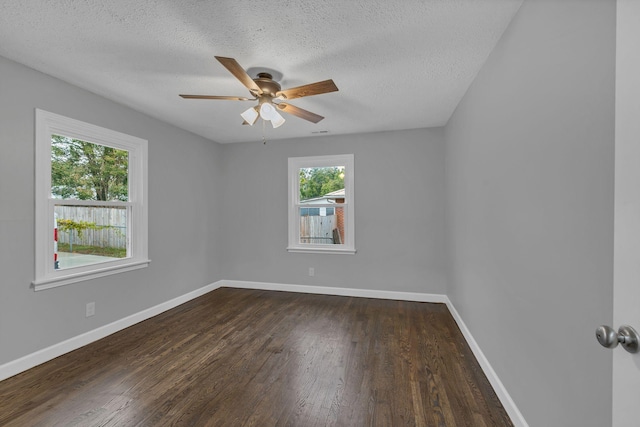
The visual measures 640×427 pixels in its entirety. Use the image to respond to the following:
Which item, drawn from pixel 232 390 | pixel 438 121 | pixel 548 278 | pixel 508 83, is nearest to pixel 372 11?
pixel 508 83

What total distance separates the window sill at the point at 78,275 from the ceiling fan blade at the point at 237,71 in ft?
7.77

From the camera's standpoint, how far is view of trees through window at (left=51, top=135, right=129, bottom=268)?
8.70 ft

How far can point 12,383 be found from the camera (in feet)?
7.02

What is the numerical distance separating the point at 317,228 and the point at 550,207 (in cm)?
347

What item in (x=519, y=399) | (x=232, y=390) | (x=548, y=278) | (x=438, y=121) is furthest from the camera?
(x=438, y=121)

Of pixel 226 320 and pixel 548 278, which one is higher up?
pixel 548 278

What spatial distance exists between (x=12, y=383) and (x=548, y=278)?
360cm

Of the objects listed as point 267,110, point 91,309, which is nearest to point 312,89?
point 267,110

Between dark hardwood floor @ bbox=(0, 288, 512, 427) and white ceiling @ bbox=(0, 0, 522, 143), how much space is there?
2.47 metres

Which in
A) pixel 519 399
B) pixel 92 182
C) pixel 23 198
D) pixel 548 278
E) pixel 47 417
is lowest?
pixel 47 417

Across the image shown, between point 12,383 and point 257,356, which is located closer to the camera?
point 12,383

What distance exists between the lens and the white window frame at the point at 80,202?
95.7 inches

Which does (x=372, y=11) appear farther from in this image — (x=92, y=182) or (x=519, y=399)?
(x=92, y=182)

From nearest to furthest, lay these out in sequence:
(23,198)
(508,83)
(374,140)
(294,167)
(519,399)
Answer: (519,399) < (508,83) < (23,198) < (374,140) < (294,167)
